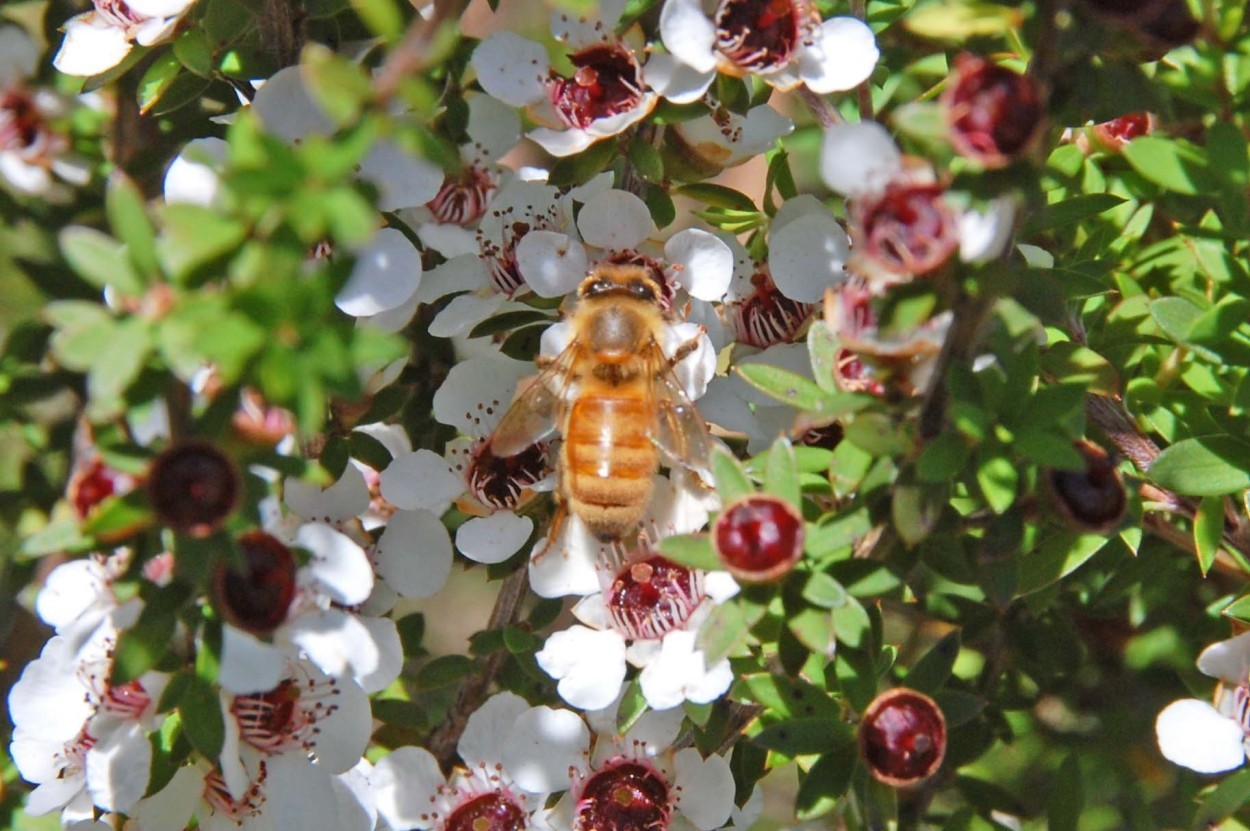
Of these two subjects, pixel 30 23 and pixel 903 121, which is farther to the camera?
pixel 30 23

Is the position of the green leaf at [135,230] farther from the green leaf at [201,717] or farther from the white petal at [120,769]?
the white petal at [120,769]

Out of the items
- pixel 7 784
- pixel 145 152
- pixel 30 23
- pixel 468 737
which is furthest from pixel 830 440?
pixel 30 23

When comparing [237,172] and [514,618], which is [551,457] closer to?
[514,618]

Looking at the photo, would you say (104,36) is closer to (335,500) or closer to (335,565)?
(335,500)

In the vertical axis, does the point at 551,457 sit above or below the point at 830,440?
below

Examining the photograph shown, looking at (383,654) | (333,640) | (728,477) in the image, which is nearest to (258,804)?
(383,654)

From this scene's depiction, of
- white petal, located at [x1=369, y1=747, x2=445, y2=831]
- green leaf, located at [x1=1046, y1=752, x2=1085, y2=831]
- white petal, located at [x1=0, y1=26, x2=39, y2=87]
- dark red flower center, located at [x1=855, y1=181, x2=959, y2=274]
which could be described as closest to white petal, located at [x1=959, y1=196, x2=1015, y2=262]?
dark red flower center, located at [x1=855, y1=181, x2=959, y2=274]

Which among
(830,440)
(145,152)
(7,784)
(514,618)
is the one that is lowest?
(7,784)
